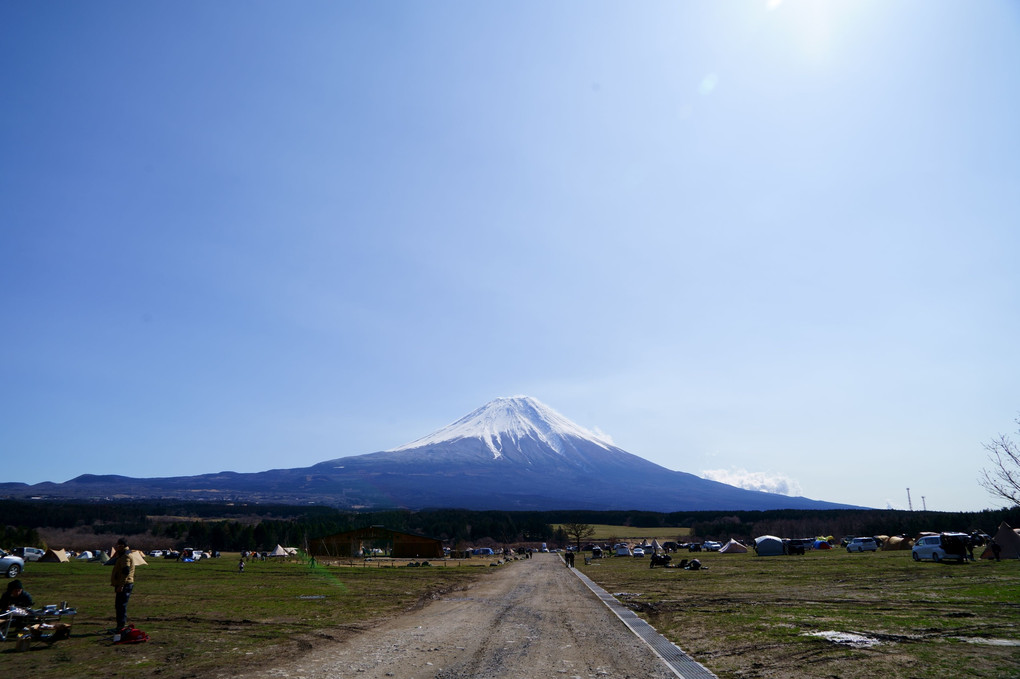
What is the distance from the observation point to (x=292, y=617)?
53.4 ft

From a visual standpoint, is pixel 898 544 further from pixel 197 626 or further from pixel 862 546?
pixel 197 626

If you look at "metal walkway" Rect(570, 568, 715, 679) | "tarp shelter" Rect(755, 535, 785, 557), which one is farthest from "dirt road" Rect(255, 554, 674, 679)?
"tarp shelter" Rect(755, 535, 785, 557)

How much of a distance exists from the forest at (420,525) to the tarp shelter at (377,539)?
340 inches

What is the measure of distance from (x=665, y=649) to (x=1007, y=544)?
37455 mm

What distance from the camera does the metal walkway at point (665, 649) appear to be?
956 centimetres

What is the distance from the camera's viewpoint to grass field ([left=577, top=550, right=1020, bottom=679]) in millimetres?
9602

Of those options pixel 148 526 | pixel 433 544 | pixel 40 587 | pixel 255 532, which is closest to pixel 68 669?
pixel 40 587

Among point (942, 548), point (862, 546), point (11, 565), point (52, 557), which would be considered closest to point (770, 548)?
point (862, 546)

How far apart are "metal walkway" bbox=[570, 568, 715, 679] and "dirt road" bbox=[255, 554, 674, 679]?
0.22 m

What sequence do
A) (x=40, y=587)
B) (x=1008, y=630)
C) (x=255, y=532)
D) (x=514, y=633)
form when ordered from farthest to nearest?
(x=255, y=532), (x=40, y=587), (x=514, y=633), (x=1008, y=630)

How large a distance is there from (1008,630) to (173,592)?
1074 inches

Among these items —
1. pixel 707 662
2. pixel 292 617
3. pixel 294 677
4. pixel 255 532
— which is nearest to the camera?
pixel 294 677

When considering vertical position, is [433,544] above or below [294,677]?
below

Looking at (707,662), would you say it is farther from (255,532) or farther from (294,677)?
(255,532)
